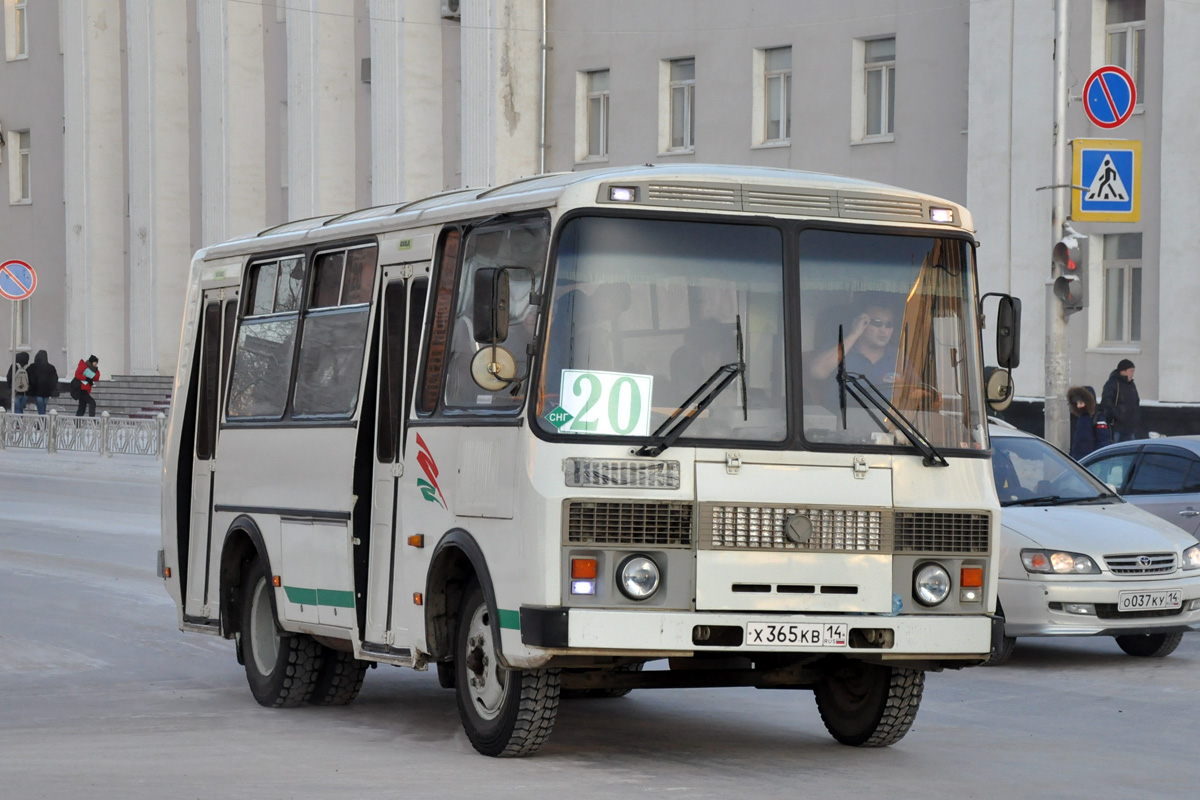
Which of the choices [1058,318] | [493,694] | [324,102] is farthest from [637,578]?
[324,102]

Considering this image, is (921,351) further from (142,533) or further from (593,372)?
(142,533)

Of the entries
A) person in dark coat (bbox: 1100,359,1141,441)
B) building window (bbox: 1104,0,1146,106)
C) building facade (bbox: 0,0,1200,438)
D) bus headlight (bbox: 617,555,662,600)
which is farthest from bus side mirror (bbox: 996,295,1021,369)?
building window (bbox: 1104,0,1146,106)

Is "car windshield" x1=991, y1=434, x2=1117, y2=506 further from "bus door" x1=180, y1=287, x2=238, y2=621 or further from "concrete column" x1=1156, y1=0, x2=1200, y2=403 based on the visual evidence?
"concrete column" x1=1156, y1=0, x2=1200, y2=403

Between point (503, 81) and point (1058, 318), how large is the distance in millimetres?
22507

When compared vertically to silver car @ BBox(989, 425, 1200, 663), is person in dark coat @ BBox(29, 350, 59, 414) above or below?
above

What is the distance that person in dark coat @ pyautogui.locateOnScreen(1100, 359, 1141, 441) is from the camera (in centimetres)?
2595

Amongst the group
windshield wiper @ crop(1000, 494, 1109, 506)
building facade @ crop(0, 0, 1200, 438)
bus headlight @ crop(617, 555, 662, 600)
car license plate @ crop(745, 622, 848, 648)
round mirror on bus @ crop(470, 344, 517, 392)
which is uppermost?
building facade @ crop(0, 0, 1200, 438)

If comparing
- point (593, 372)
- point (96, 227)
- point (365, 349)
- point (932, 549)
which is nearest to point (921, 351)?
point (932, 549)

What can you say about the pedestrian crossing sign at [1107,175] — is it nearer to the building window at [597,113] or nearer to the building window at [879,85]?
the building window at [879,85]

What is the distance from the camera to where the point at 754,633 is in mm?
8359

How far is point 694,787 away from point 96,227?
51513mm

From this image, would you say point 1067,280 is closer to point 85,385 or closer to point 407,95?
point 407,95

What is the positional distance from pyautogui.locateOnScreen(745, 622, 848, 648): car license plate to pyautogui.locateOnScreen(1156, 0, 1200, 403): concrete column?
23345 mm

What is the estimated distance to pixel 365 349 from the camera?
1016 cm
